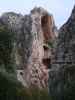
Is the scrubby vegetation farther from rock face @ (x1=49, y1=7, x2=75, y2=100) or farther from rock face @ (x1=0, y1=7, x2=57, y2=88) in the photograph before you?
rock face @ (x1=0, y1=7, x2=57, y2=88)

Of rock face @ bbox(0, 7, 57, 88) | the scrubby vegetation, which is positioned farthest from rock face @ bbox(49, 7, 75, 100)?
rock face @ bbox(0, 7, 57, 88)

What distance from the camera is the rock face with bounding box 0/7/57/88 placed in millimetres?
54656

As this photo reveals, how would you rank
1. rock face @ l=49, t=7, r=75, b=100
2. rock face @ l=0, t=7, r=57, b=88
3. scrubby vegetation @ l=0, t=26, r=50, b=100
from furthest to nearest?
rock face @ l=0, t=7, r=57, b=88
scrubby vegetation @ l=0, t=26, r=50, b=100
rock face @ l=49, t=7, r=75, b=100

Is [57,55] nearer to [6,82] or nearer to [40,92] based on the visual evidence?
[6,82]

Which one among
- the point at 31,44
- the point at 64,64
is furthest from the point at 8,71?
the point at 31,44

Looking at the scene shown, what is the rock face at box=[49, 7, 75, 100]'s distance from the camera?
23656 millimetres

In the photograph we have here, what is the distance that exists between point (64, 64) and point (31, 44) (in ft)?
101

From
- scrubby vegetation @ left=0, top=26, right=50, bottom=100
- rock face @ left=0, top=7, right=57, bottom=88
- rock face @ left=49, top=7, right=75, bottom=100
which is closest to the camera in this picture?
rock face @ left=49, top=7, right=75, bottom=100

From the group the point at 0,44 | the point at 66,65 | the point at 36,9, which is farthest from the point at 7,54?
the point at 36,9

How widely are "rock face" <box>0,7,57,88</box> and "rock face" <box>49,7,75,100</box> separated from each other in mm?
25137

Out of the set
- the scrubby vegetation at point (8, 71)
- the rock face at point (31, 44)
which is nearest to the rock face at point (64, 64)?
the scrubby vegetation at point (8, 71)

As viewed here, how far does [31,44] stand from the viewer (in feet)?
186

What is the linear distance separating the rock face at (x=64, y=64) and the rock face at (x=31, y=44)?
82.5 feet

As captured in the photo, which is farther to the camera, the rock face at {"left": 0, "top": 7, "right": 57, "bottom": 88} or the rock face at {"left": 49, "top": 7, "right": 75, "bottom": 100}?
the rock face at {"left": 0, "top": 7, "right": 57, "bottom": 88}
